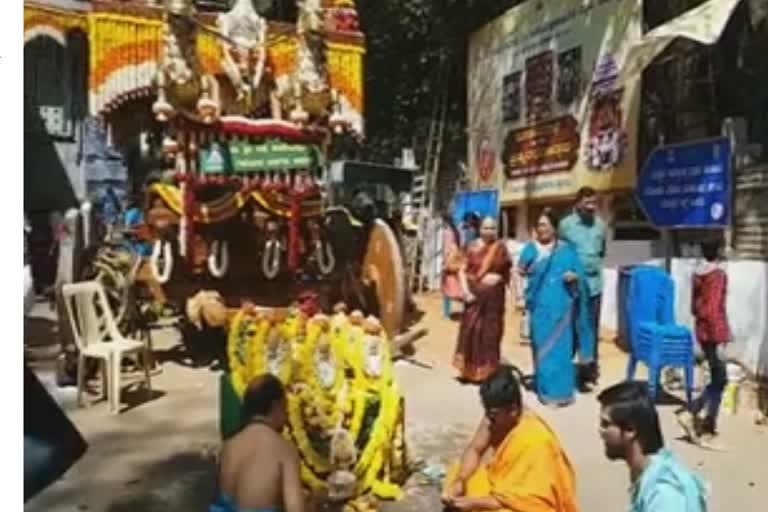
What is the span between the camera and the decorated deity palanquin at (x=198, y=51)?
33.6ft

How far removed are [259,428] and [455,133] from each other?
14.4 meters

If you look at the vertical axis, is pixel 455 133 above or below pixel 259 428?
above

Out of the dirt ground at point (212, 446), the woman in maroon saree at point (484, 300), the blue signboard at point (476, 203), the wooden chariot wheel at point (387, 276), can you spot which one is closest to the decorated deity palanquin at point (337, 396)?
the dirt ground at point (212, 446)

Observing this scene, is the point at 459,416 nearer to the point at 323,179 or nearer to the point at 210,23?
the point at 323,179

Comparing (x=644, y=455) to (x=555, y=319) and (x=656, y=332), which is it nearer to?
(x=656, y=332)

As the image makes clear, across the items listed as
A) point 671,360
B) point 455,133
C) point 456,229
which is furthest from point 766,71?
point 455,133

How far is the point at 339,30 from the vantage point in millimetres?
11602

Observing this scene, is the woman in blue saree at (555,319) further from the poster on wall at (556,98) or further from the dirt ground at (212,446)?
the poster on wall at (556,98)

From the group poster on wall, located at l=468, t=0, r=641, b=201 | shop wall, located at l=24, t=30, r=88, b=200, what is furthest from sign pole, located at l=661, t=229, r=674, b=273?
shop wall, located at l=24, t=30, r=88, b=200

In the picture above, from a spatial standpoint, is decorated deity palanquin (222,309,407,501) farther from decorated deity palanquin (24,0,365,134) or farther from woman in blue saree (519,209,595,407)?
decorated deity palanquin (24,0,365,134)

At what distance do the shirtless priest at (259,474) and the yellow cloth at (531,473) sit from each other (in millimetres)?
792

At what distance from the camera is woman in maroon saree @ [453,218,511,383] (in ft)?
28.8

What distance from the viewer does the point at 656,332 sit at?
7.89 m

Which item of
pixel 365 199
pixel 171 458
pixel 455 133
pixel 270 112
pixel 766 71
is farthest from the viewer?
pixel 455 133
